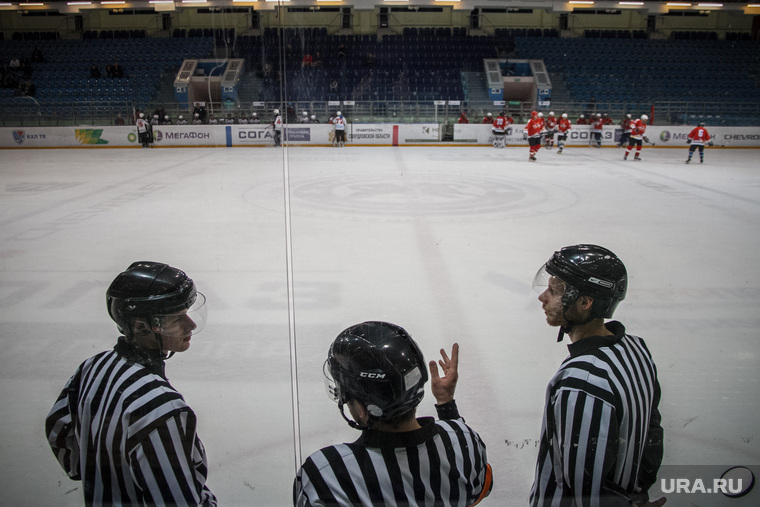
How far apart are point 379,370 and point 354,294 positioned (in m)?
3.00

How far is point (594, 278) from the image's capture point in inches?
55.5

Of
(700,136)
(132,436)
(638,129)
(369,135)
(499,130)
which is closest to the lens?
(132,436)

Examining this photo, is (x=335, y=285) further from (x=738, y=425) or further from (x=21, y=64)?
(x=21, y=64)

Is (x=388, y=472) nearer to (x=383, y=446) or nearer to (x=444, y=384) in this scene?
(x=383, y=446)

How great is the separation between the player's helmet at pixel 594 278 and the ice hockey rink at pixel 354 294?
0.70 metres

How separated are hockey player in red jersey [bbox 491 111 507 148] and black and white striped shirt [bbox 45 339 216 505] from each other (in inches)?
607

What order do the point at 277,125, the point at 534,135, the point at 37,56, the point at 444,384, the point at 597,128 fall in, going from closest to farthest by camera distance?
the point at 444,384 → the point at 37,56 → the point at 534,135 → the point at 277,125 → the point at 597,128

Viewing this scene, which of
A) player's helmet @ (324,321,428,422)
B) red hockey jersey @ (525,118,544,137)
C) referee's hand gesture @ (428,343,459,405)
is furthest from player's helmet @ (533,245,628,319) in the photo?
red hockey jersey @ (525,118,544,137)

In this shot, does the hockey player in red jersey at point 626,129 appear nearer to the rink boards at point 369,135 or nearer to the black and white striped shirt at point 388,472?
the rink boards at point 369,135

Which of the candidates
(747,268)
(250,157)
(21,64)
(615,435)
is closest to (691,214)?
(747,268)

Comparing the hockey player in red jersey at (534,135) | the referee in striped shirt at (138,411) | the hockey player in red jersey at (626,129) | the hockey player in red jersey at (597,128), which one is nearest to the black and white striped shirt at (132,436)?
the referee in striped shirt at (138,411)

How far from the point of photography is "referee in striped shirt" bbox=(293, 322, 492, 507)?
1.01 meters

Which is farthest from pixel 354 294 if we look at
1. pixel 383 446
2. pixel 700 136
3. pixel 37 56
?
pixel 700 136

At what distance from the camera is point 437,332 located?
10.9ft
